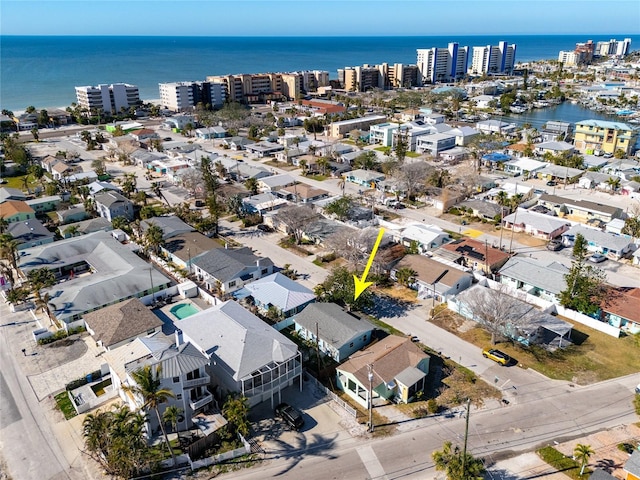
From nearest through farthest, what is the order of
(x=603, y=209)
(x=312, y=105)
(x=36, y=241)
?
(x=36, y=241), (x=603, y=209), (x=312, y=105)

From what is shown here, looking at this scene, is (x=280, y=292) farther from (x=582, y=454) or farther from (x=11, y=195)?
(x=11, y=195)

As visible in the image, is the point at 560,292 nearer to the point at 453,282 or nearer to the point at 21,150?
the point at 453,282

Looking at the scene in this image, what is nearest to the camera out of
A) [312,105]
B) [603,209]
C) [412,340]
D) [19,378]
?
[19,378]

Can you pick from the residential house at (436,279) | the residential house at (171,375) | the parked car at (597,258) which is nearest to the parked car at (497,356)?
the residential house at (436,279)

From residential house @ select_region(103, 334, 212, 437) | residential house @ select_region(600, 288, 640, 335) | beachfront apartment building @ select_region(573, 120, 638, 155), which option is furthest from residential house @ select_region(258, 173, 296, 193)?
beachfront apartment building @ select_region(573, 120, 638, 155)

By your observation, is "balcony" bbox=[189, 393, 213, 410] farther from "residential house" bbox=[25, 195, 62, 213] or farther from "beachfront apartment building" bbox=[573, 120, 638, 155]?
"beachfront apartment building" bbox=[573, 120, 638, 155]

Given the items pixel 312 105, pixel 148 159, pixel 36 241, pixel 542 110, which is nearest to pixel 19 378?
pixel 36 241

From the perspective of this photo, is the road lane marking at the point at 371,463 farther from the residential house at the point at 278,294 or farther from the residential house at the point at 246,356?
the residential house at the point at 278,294
